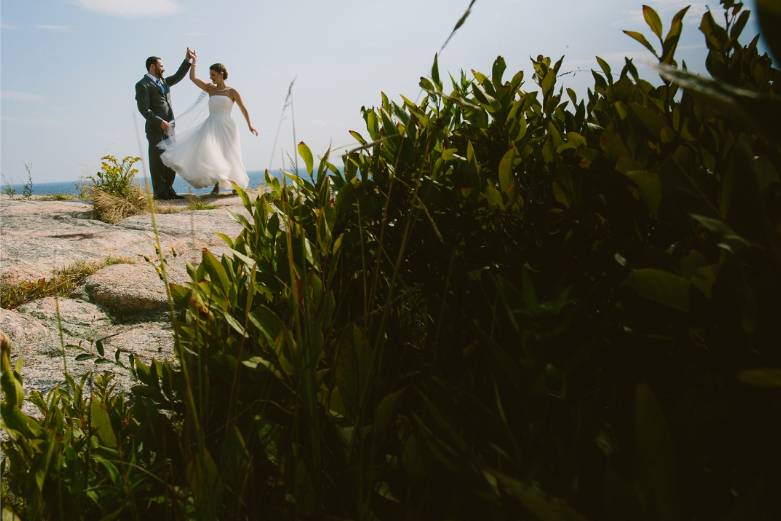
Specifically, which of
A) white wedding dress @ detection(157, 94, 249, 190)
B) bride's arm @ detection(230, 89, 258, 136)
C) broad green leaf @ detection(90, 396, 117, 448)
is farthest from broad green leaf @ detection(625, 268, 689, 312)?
bride's arm @ detection(230, 89, 258, 136)

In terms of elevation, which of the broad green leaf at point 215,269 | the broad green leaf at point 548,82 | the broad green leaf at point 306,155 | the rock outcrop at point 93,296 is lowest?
the rock outcrop at point 93,296

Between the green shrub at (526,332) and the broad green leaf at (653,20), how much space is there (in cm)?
1

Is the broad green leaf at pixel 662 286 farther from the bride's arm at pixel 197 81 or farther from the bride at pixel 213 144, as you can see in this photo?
the bride's arm at pixel 197 81

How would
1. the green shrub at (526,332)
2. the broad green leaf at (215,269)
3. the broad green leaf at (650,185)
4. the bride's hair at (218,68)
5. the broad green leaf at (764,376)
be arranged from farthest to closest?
the bride's hair at (218,68) → the broad green leaf at (215,269) → the broad green leaf at (650,185) → the green shrub at (526,332) → the broad green leaf at (764,376)

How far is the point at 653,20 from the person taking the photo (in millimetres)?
1102

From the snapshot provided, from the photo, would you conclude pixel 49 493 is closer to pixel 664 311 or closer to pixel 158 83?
pixel 664 311

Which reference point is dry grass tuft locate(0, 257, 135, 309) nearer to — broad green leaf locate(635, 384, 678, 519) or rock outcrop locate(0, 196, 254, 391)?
rock outcrop locate(0, 196, 254, 391)

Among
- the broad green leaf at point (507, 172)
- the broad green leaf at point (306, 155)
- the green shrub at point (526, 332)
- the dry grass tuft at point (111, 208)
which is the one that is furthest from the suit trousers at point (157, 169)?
the broad green leaf at point (507, 172)

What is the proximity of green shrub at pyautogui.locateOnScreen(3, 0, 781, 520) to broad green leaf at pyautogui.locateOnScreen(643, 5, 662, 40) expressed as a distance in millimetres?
12

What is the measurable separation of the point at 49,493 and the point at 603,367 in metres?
1.09

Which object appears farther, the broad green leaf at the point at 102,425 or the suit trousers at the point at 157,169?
the suit trousers at the point at 157,169

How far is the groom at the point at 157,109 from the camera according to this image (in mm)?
11711

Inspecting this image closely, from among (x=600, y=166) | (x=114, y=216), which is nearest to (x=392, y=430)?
(x=600, y=166)

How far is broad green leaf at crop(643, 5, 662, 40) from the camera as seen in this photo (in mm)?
1094
